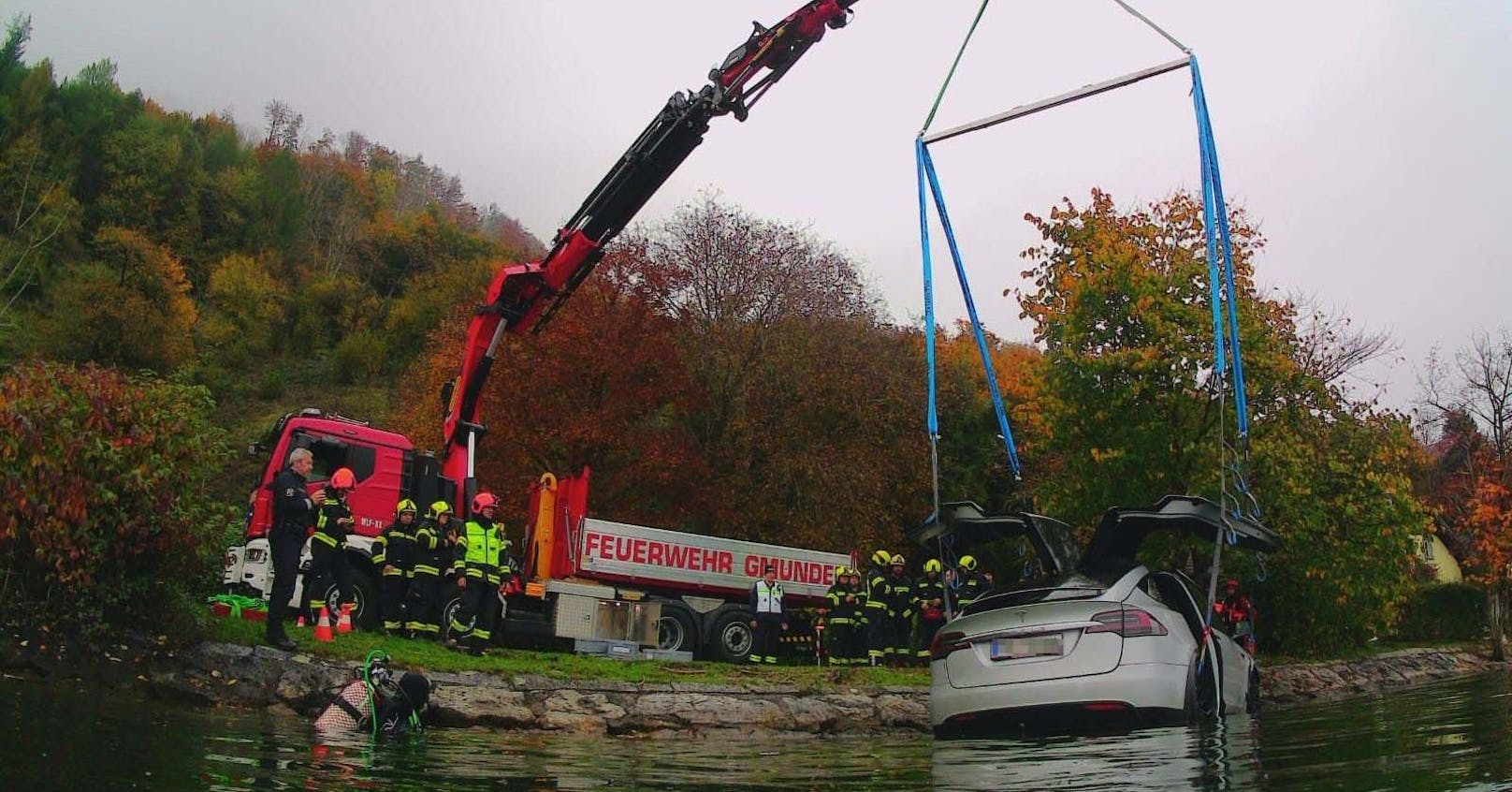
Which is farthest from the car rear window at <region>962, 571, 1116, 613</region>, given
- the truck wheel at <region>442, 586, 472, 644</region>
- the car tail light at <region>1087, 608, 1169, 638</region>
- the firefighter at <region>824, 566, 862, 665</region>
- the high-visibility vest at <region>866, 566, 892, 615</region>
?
the firefighter at <region>824, 566, 862, 665</region>

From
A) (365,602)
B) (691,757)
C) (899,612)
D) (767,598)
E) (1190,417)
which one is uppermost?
(1190,417)

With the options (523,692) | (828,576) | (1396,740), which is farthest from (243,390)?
(1396,740)

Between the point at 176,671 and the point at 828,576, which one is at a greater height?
the point at 828,576

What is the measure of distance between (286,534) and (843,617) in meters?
8.63

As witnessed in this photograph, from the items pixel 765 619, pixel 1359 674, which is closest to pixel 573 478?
pixel 765 619

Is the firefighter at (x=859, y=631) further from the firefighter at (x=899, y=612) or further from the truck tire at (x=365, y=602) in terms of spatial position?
the truck tire at (x=365, y=602)

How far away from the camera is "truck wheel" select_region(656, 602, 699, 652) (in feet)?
56.0

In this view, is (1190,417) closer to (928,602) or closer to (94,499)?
(928,602)

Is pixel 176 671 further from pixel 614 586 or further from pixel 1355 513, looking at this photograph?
pixel 1355 513

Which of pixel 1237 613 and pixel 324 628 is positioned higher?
pixel 1237 613

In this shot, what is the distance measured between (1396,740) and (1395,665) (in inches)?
768

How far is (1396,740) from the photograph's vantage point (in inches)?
267

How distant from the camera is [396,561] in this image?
1341 cm

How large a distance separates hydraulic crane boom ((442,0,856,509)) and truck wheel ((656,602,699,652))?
332 cm
